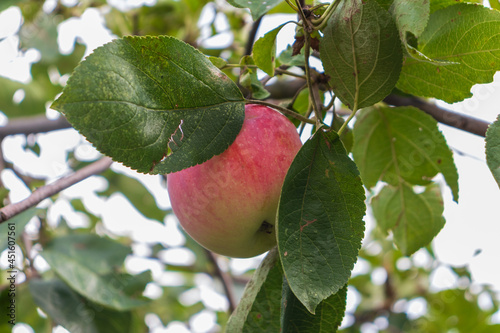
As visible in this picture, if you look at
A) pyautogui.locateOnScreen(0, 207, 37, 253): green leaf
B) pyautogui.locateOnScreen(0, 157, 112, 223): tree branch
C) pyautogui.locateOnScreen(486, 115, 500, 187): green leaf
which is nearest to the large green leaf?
pyautogui.locateOnScreen(486, 115, 500, 187): green leaf

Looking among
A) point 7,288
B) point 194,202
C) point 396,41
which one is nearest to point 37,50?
point 7,288

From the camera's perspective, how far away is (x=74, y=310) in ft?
4.28

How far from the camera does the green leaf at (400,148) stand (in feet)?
3.21

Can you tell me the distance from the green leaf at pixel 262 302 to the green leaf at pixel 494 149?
0.32 m

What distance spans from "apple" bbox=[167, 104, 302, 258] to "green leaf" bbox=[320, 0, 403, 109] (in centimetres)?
12

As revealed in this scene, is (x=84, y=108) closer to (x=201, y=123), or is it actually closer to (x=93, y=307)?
(x=201, y=123)

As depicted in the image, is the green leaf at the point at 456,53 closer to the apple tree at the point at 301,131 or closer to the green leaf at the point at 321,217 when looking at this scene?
the apple tree at the point at 301,131

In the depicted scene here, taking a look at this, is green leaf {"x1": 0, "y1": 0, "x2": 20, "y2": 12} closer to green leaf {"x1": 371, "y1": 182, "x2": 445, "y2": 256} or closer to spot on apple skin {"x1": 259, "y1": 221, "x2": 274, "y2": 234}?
spot on apple skin {"x1": 259, "y1": 221, "x2": 274, "y2": 234}

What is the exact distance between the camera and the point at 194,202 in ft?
2.34

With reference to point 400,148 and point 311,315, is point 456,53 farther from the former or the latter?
point 311,315

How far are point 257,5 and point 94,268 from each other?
0.95 metres

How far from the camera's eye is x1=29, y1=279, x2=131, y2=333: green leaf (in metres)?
1.26

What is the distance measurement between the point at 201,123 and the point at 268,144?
0.11m

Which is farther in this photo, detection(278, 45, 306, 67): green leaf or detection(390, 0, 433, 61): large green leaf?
detection(278, 45, 306, 67): green leaf
